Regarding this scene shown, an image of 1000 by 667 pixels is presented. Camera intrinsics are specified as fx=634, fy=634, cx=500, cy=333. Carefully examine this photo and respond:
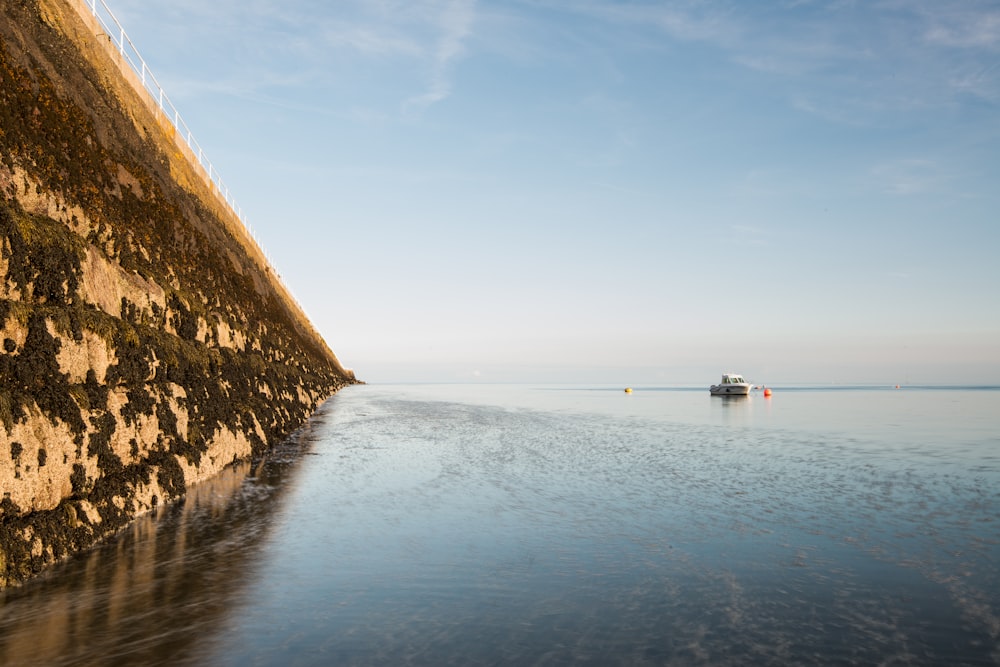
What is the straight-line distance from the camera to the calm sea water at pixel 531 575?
6500 millimetres

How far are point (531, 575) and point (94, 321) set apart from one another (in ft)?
28.0

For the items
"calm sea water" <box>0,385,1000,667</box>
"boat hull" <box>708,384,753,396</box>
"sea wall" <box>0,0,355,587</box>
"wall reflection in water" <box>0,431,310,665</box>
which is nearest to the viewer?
"wall reflection in water" <box>0,431,310,665</box>

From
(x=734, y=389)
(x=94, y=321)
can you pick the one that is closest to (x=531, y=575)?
(x=94, y=321)

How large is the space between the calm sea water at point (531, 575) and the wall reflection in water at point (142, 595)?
3 centimetres

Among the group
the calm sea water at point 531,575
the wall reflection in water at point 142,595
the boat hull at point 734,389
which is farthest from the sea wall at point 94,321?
the boat hull at point 734,389

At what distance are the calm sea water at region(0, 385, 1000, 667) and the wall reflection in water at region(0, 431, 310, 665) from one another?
33 mm

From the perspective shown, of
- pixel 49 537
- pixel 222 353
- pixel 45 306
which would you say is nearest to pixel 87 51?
pixel 222 353

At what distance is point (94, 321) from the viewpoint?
1096 centimetres

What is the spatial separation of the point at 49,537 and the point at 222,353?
11804mm

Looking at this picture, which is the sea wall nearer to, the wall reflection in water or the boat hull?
the wall reflection in water

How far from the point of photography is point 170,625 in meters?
6.94

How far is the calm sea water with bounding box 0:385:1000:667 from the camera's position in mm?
6500

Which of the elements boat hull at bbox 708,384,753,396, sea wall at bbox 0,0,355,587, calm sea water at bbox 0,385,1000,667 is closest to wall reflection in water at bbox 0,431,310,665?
calm sea water at bbox 0,385,1000,667

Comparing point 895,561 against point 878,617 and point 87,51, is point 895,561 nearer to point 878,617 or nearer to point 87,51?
point 878,617
